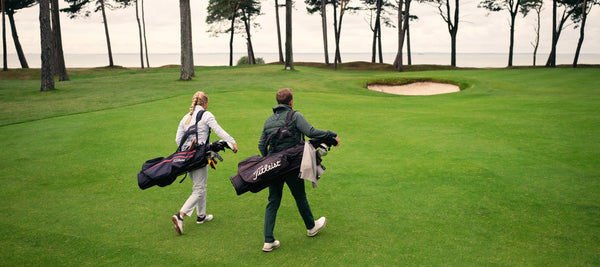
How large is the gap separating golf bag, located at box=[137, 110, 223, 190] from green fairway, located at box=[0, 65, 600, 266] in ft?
3.03

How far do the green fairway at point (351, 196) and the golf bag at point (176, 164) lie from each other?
0.92 meters

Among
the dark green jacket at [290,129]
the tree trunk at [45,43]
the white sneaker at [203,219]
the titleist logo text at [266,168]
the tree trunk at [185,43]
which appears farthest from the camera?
the tree trunk at [185,43]

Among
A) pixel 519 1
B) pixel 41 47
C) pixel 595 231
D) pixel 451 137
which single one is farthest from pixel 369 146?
pixel 519 1

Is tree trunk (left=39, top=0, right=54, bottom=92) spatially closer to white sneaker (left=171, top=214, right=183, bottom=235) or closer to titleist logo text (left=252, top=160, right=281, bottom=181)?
white sneaker (left=171, top=214, right=183, bottom=235)

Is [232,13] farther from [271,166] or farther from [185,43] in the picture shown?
[271,166]

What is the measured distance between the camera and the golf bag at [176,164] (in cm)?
569

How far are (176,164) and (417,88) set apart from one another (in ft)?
82.7

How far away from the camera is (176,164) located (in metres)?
5.76

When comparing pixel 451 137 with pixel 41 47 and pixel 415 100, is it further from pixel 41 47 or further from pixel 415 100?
pixel 41 47

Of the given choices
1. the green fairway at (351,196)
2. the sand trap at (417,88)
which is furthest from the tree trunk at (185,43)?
the green fairway at (351,196)

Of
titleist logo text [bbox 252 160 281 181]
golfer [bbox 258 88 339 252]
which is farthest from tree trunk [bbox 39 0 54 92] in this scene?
titleist logo text [bbox 252 160 281 181]

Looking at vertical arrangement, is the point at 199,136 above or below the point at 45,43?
below

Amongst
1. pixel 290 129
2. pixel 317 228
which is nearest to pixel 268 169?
pixel 290 129

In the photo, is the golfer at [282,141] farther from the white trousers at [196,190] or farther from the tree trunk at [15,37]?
the tree trunk at [15,37]
